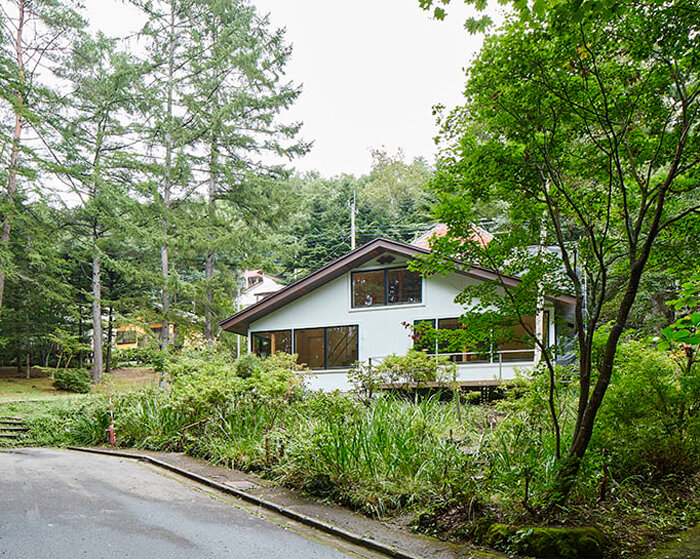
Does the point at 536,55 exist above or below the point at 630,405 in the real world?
above

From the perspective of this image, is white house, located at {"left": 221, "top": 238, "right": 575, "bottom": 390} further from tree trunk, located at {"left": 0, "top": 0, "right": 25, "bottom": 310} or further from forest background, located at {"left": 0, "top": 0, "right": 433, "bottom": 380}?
tree trunk, located at {"left": 0, "top": 0, "right": 25, "bottom": 310}

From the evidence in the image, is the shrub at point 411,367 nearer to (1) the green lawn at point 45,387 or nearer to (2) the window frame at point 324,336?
(2) the window frame at point 324,336

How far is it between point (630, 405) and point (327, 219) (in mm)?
30302

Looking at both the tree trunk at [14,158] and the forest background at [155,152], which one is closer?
the tree trunk at [14,158]

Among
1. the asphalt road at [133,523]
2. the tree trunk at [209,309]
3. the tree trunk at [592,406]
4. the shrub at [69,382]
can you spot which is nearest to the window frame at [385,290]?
the tree trunk at [209,309]

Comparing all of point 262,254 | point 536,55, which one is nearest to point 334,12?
point 536,55

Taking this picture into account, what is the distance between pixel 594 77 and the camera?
403 cm

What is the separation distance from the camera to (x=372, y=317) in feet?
55.0

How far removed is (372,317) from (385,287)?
3.50ft

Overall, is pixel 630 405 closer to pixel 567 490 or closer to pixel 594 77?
pixel 567 490

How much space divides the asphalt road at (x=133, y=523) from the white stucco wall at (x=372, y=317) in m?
9.41

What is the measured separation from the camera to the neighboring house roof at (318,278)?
15805 millimetres

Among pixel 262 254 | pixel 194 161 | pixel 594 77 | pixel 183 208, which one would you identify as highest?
pixel 194 161

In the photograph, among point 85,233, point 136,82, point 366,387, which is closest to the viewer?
point 366,387
